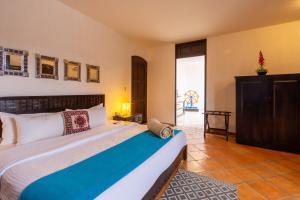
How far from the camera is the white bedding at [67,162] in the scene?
3.90ft

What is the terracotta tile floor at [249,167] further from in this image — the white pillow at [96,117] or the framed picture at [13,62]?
the framed picture at [13,62]

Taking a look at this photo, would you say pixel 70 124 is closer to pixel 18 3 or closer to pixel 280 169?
pixel 18 3

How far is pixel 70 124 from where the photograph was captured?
7.64 feet

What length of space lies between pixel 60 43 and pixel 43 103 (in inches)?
43.0

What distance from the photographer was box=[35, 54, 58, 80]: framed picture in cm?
257

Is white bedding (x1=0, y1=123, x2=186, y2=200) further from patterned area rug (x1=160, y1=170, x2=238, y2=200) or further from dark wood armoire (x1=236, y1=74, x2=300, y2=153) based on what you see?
dark wood armoire (x1=236, y1=74, x2=300, y2=153)

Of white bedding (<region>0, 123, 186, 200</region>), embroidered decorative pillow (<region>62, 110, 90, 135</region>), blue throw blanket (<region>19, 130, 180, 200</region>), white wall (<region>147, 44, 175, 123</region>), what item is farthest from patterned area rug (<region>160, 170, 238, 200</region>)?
white wall (<region>147, 44, 175, 123</region>)

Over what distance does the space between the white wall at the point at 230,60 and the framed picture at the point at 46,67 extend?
337 cm

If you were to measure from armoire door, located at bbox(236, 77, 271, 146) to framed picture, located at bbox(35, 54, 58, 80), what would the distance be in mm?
3697

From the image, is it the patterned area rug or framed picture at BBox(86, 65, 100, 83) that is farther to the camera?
framed picture at BBox(86, 65, 100, 83)

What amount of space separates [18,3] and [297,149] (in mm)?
5239

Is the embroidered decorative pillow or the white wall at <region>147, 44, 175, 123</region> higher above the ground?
the white wall at <region>147, 44, 175, 123</region>

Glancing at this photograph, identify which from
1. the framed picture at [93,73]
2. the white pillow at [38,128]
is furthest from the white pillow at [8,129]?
the framed picture at [93,73]

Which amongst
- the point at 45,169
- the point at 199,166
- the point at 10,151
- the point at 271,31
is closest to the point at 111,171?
the point at 45,169
